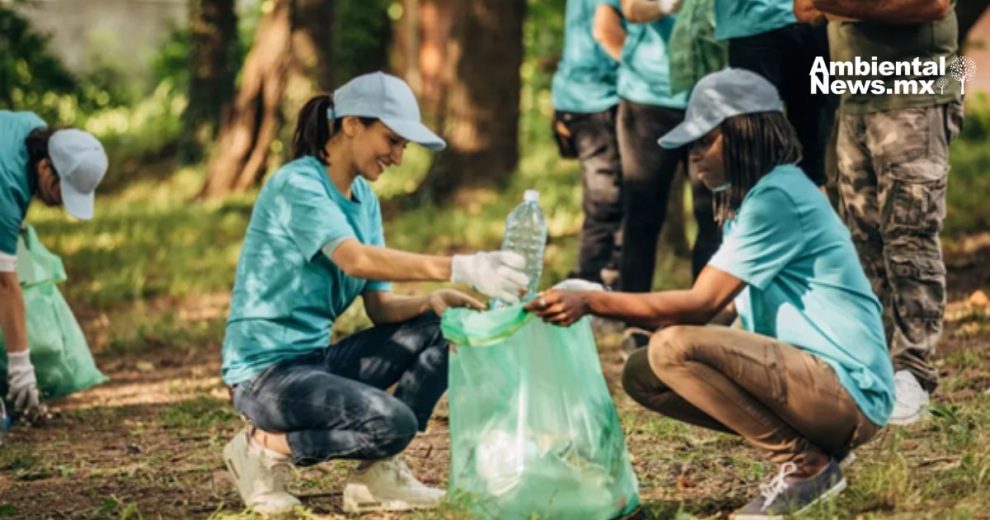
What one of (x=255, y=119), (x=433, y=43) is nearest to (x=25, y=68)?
(x=255, y=119)

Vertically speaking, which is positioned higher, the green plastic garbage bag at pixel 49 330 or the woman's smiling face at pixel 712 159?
the woman's smiling face at pixel 712 159

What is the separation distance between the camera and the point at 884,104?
5.59m

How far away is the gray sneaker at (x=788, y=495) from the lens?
436 cm

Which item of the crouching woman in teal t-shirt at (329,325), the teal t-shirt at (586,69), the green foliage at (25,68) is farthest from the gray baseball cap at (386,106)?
the green foliage at (25,68)

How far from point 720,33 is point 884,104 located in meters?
0.90

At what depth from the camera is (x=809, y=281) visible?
4441 mm

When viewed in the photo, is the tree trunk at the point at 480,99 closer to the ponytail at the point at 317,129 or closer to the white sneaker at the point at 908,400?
the white sneaker at the point at 908,400

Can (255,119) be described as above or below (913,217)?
above

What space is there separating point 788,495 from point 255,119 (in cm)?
1016

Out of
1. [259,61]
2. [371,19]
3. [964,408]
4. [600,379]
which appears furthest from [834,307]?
[371,19]

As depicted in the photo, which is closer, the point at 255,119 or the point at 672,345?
the point at 672,345

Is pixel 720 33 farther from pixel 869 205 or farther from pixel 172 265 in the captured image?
pixel 172 265

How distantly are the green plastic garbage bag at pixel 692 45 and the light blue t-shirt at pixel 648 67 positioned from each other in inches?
3.0

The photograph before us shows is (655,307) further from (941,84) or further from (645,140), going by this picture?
(645,140)
